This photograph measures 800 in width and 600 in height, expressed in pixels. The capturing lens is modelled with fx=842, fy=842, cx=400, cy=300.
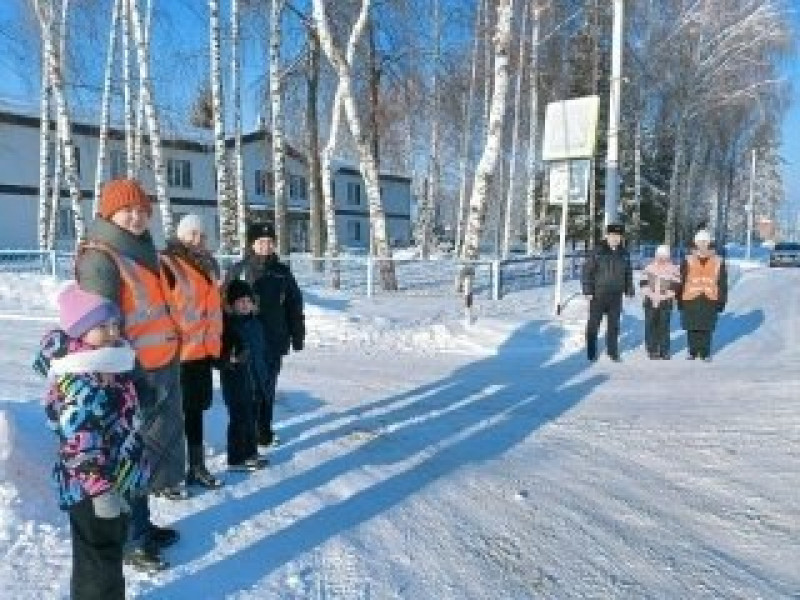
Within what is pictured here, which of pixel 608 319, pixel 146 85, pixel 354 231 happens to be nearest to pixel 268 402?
pixel 608 319

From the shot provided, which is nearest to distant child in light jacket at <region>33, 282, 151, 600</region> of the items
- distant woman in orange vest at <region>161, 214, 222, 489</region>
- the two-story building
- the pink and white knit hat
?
the pink and white knit hat

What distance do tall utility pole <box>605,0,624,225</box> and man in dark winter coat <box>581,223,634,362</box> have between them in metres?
4.57

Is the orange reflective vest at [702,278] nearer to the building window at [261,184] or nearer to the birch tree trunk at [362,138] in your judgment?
the birch tree trunk at [362,138]

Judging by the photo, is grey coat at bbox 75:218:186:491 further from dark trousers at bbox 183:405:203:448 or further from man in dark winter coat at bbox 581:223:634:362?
man in dark winter coat at bbox 581:223:634:362

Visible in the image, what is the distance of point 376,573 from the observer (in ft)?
13.6

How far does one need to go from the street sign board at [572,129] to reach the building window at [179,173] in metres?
30.8

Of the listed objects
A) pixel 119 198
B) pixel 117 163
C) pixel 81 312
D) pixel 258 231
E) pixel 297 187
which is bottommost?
pixel 81 312

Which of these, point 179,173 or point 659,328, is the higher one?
point 179,173

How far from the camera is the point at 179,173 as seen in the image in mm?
41531

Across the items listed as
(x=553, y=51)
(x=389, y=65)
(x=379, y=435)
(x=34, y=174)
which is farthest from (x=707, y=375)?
(x=34, y=174)

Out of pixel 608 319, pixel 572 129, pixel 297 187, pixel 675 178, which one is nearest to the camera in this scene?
pixel 608 319

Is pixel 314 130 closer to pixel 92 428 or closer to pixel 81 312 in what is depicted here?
pixel 81 312

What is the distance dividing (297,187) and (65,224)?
47.6 feet

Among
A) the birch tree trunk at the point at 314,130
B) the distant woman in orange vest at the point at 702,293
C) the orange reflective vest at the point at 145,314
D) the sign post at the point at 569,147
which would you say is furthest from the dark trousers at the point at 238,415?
the birch tree trunk at the point at 314,130
